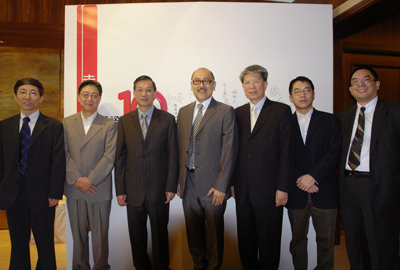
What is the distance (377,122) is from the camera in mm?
2156

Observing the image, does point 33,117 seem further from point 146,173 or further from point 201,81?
point 201,81

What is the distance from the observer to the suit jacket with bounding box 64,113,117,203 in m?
2.43

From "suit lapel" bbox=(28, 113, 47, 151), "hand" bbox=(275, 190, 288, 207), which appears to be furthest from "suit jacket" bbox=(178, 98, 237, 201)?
"suit lapel" bbox=(28, 113, 47, 151)

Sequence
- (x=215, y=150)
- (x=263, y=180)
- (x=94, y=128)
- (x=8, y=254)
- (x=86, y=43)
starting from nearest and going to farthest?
(x=263, y=180), (x=215, y=150), (x=94, y=128), (x=86, y=43), (x=8, y=254)

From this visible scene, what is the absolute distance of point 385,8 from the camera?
9.66 ft

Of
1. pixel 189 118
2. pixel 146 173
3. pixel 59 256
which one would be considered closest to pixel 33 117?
pixel 146 173

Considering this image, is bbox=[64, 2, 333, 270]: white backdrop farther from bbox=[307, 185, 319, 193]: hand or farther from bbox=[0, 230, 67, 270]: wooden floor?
bbox=[0, 230, 67, 270]: wooden floor

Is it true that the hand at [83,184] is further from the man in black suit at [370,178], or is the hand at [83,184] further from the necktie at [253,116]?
the man in black suit at [370,178]

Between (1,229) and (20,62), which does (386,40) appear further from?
(1,229)

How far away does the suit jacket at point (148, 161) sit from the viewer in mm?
2367

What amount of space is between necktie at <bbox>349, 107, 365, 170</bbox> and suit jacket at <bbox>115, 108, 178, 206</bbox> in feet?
4.96

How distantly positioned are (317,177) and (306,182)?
10 centimetres

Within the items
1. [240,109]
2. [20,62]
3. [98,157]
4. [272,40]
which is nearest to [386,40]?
[272,40]

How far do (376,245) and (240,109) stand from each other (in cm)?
156
